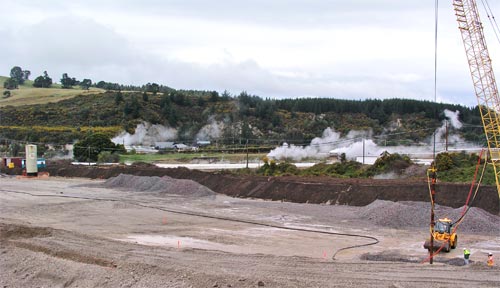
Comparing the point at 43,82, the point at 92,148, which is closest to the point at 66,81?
the point at 43,82

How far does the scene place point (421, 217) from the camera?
29.4m

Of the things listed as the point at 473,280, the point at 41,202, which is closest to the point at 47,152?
the point at 41,202

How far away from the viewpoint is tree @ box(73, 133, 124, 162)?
3098 inches

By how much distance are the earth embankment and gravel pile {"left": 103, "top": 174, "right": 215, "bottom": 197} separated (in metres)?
2.23

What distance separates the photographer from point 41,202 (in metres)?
40.2

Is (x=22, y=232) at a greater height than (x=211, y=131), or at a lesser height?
lesser

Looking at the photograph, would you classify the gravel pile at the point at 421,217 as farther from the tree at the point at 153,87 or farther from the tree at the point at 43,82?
the tree at the point at 43,82

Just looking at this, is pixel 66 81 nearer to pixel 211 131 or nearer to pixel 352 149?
pixel 211 131

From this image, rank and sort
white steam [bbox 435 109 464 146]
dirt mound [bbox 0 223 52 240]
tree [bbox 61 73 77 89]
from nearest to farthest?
dirt mound [bbox 0 223 52 240], white steam [bbox 435 109 464 146], tree [bbox 61 73 77 89]

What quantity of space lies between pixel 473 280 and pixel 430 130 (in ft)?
304

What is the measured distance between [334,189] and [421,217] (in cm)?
1105

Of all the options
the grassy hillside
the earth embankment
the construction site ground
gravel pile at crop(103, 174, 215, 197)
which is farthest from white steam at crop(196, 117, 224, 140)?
the construction site ground

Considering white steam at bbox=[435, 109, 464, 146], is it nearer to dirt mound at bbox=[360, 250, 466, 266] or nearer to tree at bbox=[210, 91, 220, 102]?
tree at bbox=[210, 91, 220, 102]

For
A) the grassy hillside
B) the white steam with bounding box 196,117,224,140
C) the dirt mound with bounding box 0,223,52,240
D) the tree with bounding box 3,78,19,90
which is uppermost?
the tree with bounding box 3,78,19,90
